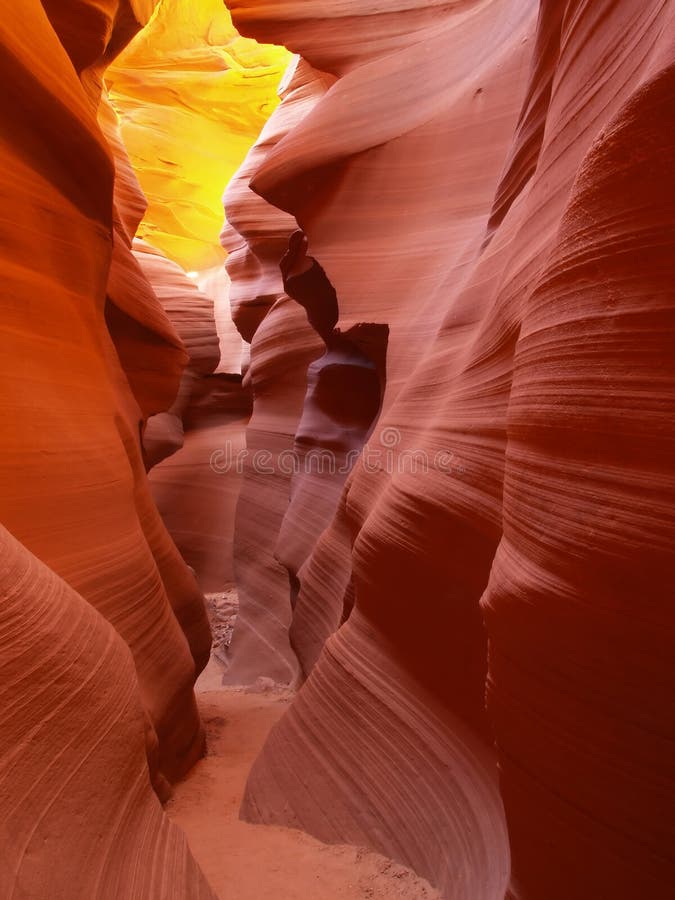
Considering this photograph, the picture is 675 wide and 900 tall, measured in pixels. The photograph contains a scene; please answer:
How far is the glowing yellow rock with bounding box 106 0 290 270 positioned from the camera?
10039 mm

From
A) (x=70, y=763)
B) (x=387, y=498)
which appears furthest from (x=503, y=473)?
(x=70, y=763)

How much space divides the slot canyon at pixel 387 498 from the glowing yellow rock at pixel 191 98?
14.2 feet

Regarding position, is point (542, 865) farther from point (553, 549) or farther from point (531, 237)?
point (531, 237)

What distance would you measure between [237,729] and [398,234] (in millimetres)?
3239

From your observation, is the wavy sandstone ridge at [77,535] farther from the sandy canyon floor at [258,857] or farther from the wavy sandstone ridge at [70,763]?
the sandy canyon floor at [258,857]

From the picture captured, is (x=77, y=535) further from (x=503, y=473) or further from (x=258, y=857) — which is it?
(x=503, y=473)

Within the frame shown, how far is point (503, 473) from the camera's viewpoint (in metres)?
2.05

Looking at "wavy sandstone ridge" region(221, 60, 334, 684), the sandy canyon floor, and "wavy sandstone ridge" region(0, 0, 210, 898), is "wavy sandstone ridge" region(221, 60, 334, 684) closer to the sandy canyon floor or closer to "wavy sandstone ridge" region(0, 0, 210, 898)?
"wavy sandstone ridge" region(0, 0, 210, 898)

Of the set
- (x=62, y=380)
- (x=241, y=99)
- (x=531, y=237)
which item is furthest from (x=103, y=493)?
(x=241, y=99)

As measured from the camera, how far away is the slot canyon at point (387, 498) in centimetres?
130

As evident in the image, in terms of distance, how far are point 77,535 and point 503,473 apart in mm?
1864

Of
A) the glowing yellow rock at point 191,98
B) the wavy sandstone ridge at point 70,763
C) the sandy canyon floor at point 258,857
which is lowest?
the sandy canyon floor at point 258,857

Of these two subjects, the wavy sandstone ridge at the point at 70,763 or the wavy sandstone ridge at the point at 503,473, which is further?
the wavy sandstone ridge at the point at 70,763

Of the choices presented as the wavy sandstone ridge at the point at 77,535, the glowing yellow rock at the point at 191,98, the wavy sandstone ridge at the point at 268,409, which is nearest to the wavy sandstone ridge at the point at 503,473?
the wavy sandstone ridge at the point at 77,535
